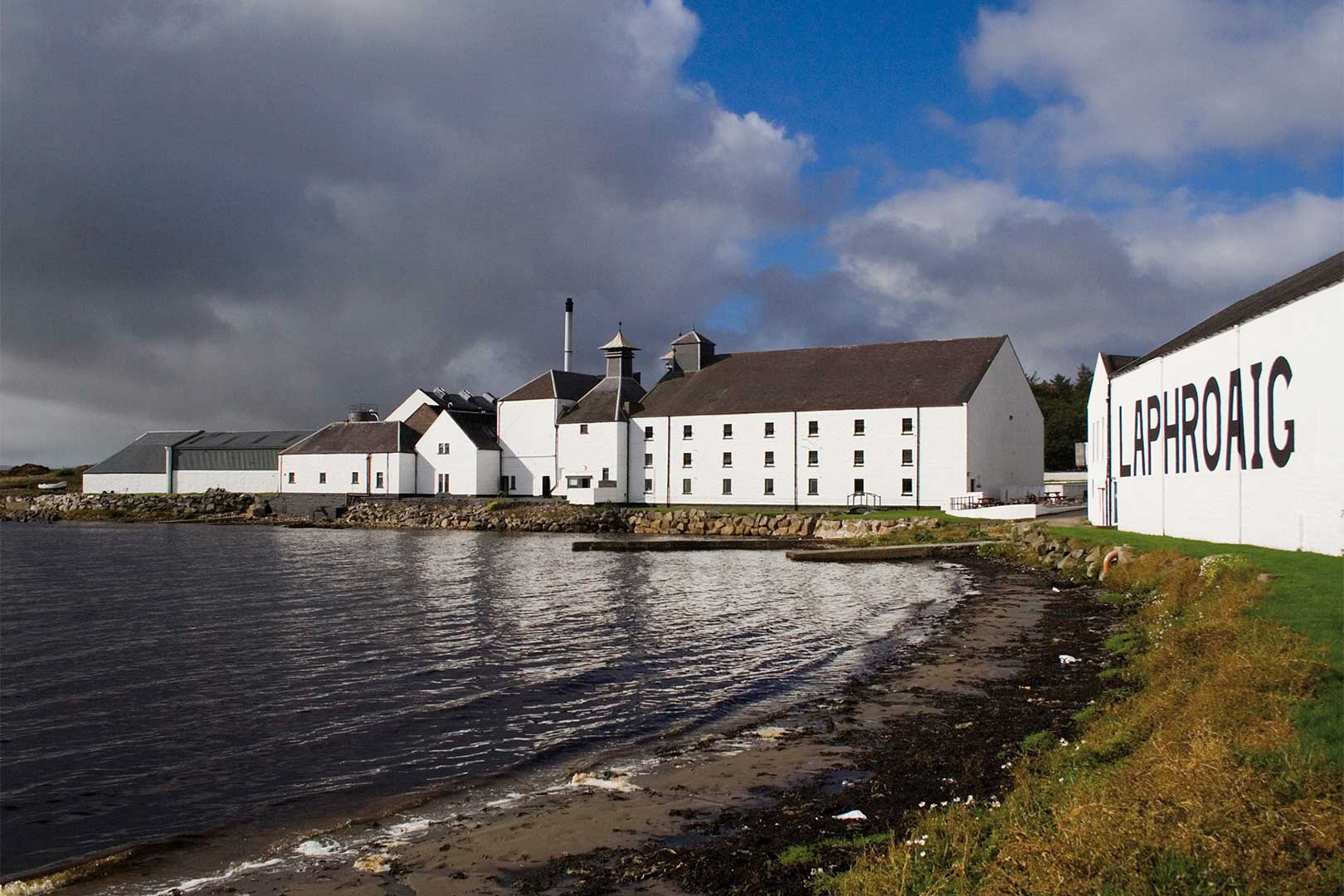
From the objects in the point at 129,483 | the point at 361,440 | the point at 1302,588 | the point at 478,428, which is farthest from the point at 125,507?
the point at 1302,588

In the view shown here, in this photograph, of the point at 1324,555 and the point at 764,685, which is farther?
the point at 1324,555

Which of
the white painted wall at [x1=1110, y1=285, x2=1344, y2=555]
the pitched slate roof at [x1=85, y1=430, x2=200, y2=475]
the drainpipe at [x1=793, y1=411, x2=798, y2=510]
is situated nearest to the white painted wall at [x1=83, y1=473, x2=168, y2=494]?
the pitched slate roof at [x1=85, y1=430, x2=200, y2=475]

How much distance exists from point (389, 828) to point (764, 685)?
7.62 m

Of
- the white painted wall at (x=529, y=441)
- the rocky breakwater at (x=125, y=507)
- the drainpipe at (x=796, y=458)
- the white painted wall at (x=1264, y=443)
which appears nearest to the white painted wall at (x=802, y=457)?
the drainpipe at (x=796, y=458)

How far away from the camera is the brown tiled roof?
58156 millimetres

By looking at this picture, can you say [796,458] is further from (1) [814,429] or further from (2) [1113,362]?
(2) [1113,362]

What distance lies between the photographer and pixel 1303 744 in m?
7.00

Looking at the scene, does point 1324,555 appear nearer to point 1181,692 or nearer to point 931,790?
point 1181,692

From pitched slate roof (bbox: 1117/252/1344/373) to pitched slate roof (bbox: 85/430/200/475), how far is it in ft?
299

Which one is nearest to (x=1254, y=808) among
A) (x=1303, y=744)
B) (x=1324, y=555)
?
(x=1303, y=744)

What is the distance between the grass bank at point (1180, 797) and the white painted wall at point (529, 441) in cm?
6322

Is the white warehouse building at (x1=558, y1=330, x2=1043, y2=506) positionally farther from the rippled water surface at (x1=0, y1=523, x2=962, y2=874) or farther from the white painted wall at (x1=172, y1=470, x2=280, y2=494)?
the white painted wall at (x1=172, y1=470, x2=280, y2=494)

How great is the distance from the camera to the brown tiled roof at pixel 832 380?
58156 millimetres

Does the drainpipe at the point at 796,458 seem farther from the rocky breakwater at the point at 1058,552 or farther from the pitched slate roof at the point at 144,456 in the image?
the pitched slate roof at the point at 144,456
